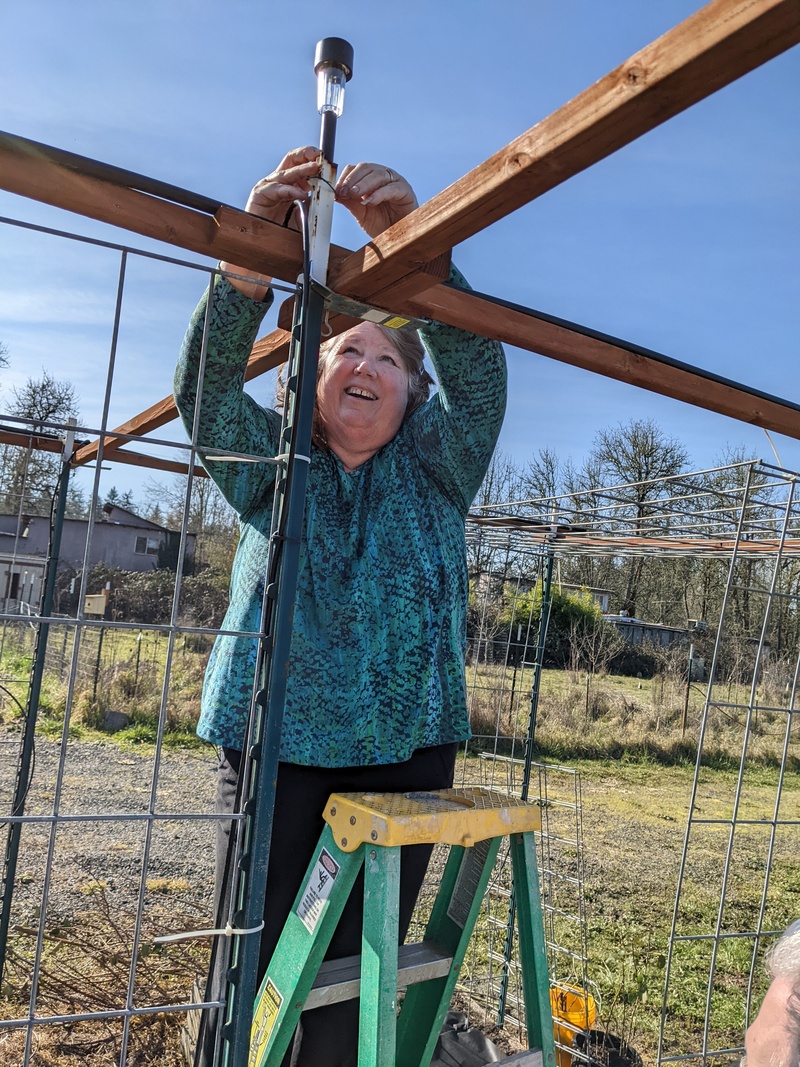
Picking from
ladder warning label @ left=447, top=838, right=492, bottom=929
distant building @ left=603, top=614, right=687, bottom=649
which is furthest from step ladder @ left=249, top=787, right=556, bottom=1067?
distant building @ left=603, top=614, right=687, bottom=649

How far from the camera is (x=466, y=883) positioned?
56.2 inches

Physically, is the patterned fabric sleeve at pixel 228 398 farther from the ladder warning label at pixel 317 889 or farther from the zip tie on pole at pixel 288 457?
the ladder warning label at pixel 317 889

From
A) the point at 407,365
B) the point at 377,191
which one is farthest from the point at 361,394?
the point at 377,191

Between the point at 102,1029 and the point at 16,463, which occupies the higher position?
the point at 16,463

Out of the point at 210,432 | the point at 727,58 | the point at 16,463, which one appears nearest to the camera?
the point at 727,58

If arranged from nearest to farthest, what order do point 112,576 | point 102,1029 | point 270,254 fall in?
point 270,254
point 102,1029
point 112,576

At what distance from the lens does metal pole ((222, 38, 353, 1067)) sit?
1098 millimetres

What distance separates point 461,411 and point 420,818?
0.72 meters

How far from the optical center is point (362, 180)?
1.21 m

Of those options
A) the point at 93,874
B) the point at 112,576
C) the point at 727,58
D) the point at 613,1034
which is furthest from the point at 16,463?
the point at 112,576

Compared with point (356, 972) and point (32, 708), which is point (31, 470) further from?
point (356, 972)

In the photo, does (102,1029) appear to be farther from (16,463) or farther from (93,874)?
(16,463)

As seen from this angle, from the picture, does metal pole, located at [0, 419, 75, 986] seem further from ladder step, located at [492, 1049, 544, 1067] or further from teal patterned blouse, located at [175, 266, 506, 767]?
ladder step, located at [492, 1049, 544, 1067]

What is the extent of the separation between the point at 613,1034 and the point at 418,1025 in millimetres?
1591
